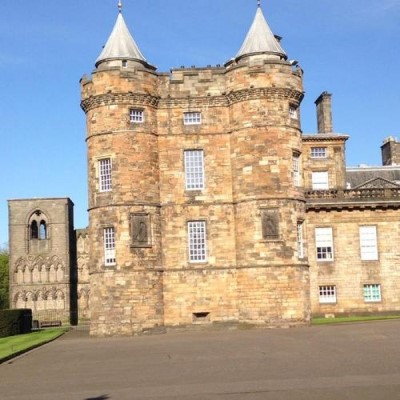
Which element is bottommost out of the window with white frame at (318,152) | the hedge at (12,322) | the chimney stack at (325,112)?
the hedge at (12,322)

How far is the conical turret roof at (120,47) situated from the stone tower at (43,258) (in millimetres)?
29013

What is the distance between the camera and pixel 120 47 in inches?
1401

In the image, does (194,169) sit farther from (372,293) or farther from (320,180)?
(320,180)

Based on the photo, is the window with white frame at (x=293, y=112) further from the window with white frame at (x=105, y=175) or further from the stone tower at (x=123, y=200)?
the window with white frame at (x=105, y=175)

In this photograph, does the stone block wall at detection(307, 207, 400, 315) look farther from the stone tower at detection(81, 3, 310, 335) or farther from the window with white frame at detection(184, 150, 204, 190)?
the window with white frame at detection(184, 150, 204, 190)

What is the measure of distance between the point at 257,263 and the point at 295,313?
114 inches

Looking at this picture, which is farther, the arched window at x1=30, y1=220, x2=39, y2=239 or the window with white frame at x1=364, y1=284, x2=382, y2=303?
the arched window at x1=30, y1=220, x2=39, y2=239

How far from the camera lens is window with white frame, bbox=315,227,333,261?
41.7 m

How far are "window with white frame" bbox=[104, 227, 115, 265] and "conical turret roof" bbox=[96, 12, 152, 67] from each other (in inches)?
344

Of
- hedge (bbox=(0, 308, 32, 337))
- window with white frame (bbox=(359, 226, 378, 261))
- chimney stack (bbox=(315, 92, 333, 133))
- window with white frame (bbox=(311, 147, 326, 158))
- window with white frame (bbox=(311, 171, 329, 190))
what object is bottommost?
hedge (bbox=(0, 308, 32, 337))

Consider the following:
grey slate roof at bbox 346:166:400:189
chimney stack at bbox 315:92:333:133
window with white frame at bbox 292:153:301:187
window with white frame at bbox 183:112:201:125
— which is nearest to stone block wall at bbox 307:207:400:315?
grey slate roof at bbox 346:166:400:189

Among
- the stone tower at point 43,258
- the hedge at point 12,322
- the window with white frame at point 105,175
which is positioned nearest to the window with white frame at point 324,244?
the window with white frame at point 105,175

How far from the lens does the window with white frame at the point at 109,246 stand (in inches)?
1312

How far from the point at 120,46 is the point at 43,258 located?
30.8 meters
